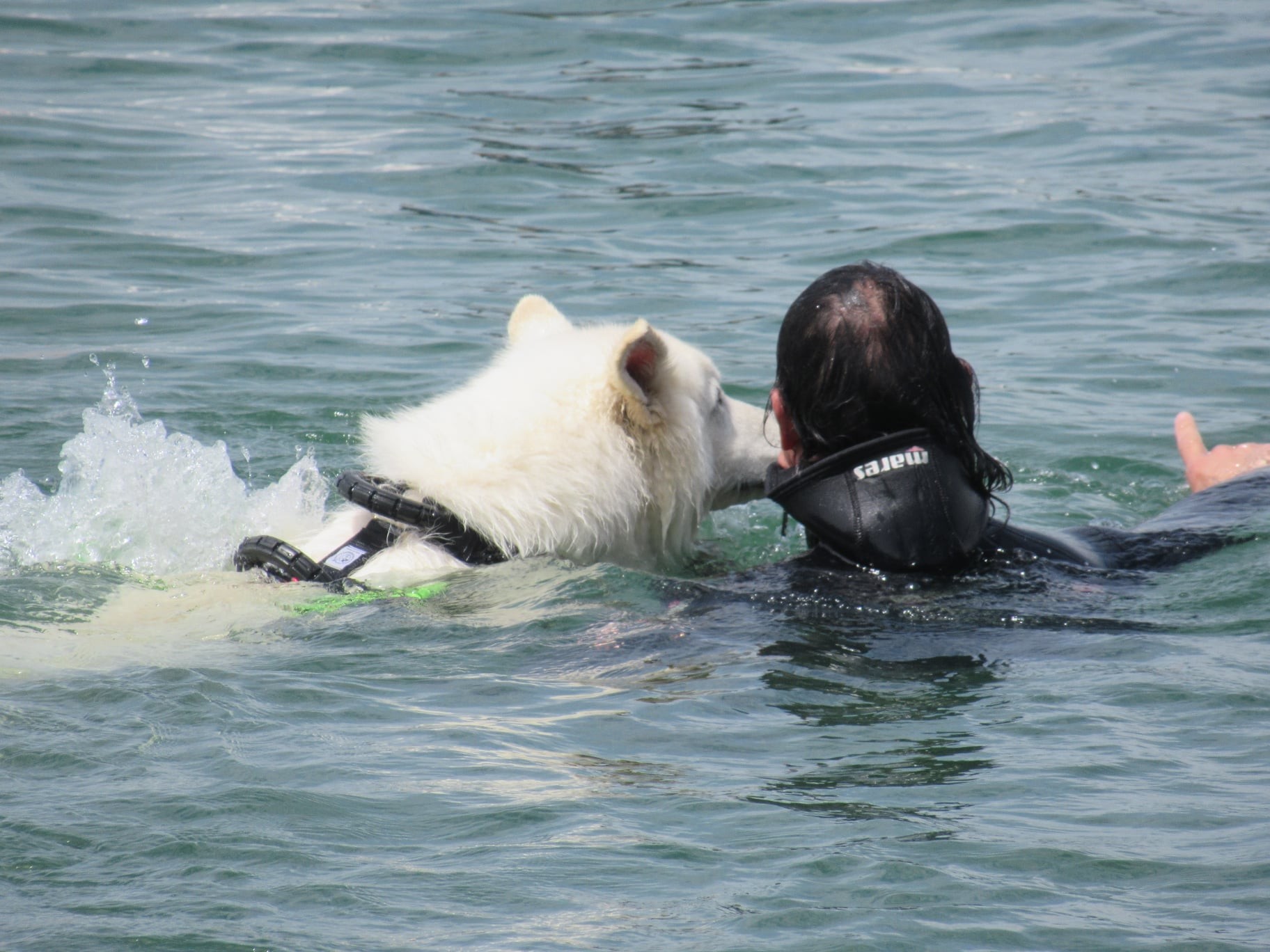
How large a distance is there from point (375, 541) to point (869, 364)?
1534 millimetres

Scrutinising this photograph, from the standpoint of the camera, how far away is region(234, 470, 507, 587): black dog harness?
13.5ft

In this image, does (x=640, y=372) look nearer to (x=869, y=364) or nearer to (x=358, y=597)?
(x=869, y=364)

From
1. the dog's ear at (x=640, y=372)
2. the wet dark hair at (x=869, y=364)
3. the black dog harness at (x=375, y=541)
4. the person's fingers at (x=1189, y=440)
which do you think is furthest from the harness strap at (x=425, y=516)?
the person's fingers at (x=1189, y=440)

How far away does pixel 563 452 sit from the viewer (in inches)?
165

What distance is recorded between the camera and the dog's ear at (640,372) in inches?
159

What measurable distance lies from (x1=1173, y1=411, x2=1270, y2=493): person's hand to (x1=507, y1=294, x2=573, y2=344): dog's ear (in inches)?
97.6

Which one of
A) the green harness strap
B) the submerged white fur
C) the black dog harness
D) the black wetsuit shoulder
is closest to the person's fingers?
the black wetsuit shoulder

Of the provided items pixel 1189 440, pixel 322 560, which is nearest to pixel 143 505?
pixel 322 560

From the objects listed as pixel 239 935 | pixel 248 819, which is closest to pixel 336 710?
pixel 248 819

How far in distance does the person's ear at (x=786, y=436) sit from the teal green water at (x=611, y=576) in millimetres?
370

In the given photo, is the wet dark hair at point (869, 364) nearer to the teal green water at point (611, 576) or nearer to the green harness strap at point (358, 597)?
the teal green water at point (611, 576)

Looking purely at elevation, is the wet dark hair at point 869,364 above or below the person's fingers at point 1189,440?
above

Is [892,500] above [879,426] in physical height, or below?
below

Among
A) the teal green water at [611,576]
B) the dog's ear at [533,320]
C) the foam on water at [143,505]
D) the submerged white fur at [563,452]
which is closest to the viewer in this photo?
the teal green water at [611,576]
